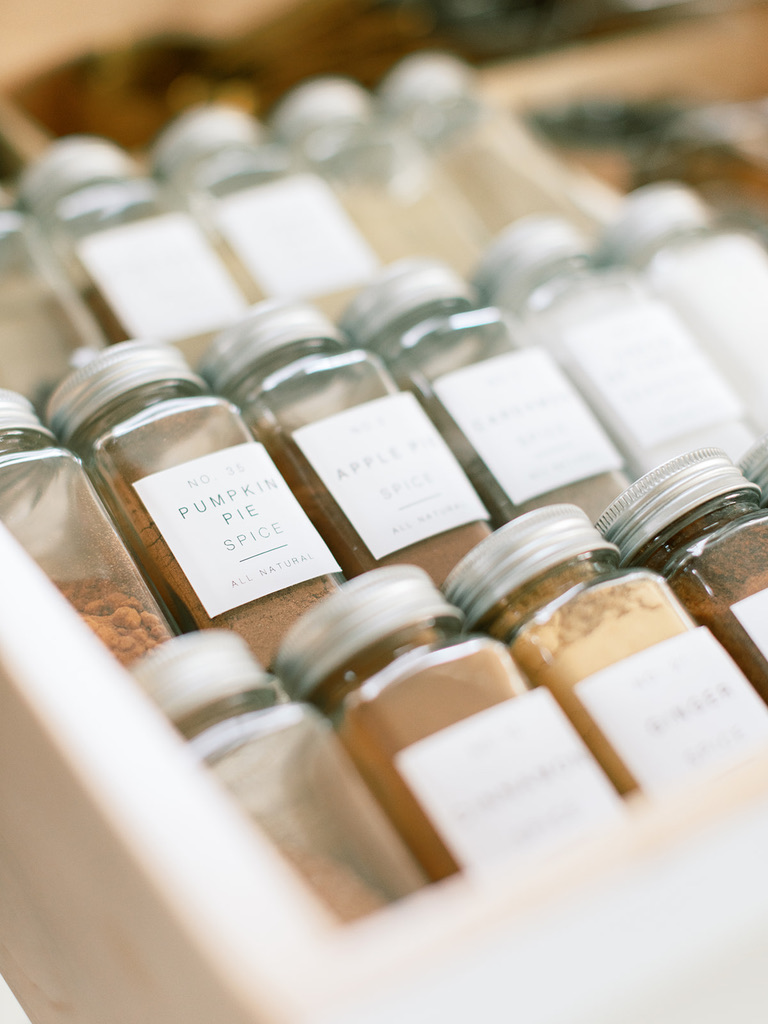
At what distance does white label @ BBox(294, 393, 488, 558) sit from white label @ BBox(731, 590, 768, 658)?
15 centimetres

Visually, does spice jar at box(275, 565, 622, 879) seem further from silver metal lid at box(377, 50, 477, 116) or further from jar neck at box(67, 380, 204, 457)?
silver metal lid at box(377, 50, 477, 116)

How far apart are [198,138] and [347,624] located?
532mm

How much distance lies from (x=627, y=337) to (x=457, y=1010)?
46 centimetres

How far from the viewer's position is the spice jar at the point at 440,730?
1.11 feet

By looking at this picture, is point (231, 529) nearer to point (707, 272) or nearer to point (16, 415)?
point (16, 415)

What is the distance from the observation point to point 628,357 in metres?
0.59

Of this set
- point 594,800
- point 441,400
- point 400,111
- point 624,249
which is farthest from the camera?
point 400,111

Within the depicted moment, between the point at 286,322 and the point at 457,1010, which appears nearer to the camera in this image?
the point at 457,1010

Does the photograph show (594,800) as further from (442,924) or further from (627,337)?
(627,337)

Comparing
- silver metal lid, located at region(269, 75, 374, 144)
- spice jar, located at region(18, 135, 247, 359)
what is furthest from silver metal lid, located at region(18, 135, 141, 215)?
silver metal lid, located at region(269, 75, 374, 144)

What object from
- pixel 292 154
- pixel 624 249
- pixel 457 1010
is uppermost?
pixel 292 154

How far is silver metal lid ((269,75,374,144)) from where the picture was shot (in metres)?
0.79

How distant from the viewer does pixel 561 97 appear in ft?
3.09

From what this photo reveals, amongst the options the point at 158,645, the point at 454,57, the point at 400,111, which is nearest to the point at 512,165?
the point at 400,111
